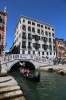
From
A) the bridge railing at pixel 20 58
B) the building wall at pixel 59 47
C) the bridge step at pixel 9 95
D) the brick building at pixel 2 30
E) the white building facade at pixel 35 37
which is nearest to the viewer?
the bridge step at pixel 9 95

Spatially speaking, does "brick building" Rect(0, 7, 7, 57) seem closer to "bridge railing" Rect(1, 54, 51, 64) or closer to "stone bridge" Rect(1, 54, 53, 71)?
"bridge railing" Rect(1, 54, 51, 64)

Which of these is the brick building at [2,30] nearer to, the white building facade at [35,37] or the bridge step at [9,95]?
the white building facade at [35,37]

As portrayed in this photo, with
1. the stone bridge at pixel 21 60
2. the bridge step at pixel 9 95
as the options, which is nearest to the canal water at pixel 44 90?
the bridge step at pixel 9 95

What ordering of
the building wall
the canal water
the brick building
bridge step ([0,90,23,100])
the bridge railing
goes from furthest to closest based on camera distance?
the building wall < the brick building < the bridge railing < the canal water < bridge step ([0,90,23,100])

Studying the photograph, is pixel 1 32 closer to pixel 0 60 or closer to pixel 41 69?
pixel 0 60

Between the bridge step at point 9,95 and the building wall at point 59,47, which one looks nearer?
the bridge step at point 9,95

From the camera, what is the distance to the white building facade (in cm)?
3728

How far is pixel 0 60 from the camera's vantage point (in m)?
19.6

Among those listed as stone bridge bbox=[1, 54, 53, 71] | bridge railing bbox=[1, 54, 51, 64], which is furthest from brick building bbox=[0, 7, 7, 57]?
stone bridge bbox=[1, 54, 53, 71]

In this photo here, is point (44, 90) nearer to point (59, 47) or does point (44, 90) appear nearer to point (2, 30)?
point (2, 30)

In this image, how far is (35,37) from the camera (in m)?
40.1

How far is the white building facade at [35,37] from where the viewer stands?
1468 inches

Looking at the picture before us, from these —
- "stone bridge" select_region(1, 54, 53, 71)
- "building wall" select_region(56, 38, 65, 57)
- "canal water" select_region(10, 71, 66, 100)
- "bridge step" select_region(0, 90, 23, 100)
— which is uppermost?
"building wall" select_region(56, 38, 65, 57)

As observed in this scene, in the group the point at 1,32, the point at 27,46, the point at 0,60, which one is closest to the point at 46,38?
the point at 27,46
